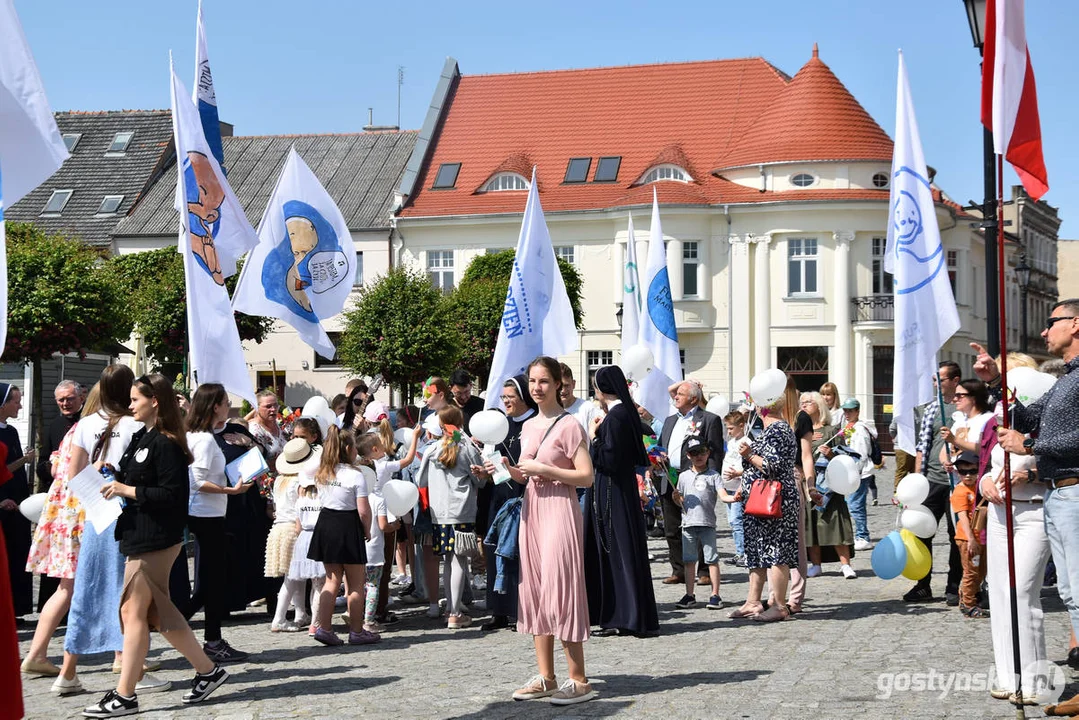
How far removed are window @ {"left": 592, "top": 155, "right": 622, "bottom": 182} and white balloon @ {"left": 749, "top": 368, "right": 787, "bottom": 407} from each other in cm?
3801

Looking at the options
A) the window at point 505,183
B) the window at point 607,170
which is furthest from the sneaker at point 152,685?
the window at point 505,183

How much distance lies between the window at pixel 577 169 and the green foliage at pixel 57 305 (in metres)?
20.9

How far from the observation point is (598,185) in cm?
4794

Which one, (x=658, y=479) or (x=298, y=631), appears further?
(x=658, y=479)

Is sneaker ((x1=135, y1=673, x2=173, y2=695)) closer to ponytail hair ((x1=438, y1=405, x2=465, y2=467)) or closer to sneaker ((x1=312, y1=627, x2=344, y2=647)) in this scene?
sneaker ((x1=312, y1=627, x2=344, y2=647))

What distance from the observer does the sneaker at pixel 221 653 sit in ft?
28.9

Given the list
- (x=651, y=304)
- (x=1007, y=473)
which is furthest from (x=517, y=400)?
(x=651, y=304)

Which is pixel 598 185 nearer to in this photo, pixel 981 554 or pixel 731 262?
pixel 731 262

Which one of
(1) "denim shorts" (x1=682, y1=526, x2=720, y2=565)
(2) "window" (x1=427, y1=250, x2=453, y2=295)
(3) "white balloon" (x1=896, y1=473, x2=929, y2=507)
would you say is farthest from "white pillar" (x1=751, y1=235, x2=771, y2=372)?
(3) "white balloon" (x1=896, y1=473, x2=929, y2=507)

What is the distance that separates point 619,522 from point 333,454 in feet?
7.00

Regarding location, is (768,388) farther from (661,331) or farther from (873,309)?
(873,309)

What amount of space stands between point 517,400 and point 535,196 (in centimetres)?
409

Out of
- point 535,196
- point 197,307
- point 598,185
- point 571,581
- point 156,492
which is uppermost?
point 598,185

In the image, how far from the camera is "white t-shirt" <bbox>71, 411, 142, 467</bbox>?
25.9 feet
